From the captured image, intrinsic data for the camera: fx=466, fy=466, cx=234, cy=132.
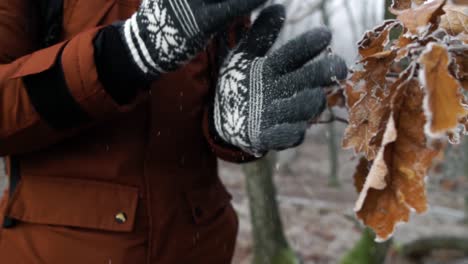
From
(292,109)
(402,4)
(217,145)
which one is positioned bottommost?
(217,145)

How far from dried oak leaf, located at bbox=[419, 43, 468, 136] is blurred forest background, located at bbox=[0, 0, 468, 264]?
1.44 feet

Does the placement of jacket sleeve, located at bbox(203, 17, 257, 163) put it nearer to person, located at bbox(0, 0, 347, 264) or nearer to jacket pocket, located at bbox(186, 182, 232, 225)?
person, located at bbox(0, 0, 347, 264)

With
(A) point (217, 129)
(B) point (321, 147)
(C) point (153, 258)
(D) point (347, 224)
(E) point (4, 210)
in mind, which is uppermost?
(E) point (4, 210)

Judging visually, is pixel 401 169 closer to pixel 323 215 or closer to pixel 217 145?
pixel 217 145

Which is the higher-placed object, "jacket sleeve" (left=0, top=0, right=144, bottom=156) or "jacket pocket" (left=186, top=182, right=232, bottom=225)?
"jacket sleeve" (left=0, top=0, right=144, bottom=156)

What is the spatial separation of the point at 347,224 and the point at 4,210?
20.5 ft

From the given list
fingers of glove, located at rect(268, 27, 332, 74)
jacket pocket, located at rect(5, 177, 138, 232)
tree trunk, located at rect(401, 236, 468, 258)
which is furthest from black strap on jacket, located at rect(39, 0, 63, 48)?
tree trunk, located at rect(401, 236, 468, 258)

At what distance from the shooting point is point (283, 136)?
1234mm

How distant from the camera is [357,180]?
1168 mm

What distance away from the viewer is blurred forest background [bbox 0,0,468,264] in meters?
3.83

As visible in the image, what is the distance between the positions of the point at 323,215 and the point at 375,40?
268 inches

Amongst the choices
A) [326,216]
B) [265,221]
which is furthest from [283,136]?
[326,216]

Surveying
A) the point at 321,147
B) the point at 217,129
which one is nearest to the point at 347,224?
the point at 217,129

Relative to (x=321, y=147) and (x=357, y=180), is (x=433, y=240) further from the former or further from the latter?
(x=321, y=147)
